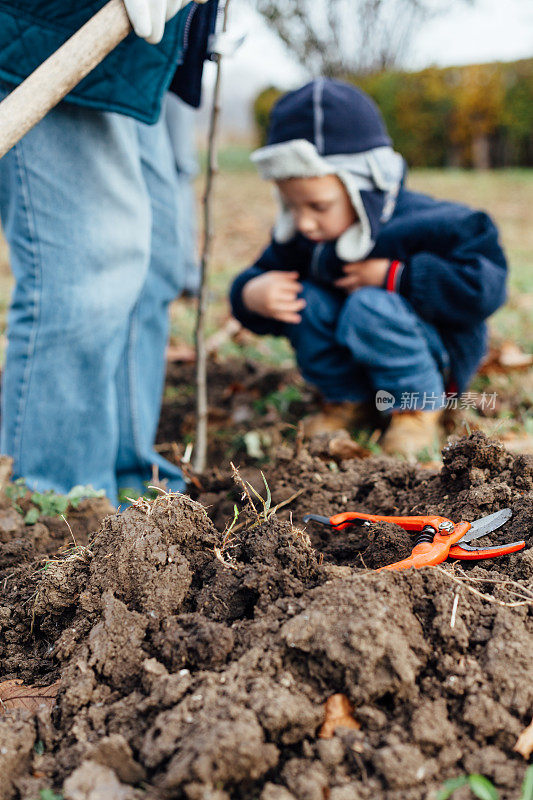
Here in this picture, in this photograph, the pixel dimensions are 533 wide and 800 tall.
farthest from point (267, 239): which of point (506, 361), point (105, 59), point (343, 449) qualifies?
point (105, 59)

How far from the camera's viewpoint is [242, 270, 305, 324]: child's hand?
9.35 feet

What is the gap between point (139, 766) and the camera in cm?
100

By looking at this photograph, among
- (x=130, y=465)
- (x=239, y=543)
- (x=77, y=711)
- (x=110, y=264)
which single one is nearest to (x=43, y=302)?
(x=110, y=264)

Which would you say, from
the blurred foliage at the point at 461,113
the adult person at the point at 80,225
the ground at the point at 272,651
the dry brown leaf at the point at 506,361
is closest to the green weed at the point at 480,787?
the ground at the point at 272,651

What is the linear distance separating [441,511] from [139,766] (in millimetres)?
876

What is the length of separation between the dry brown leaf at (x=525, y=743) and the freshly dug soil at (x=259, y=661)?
0.01 meters

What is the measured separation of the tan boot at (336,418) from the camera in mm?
2896

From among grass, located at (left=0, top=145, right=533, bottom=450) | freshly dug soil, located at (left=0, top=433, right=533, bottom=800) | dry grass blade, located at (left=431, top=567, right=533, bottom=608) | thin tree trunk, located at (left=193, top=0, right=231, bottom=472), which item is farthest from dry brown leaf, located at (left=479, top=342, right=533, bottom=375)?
dry grass blade, located at (left=431, top=567, right=533, bottom=608)

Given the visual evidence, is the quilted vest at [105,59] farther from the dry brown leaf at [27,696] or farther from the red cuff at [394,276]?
the dry brown leaf at [27,696]

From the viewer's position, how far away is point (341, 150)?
2.65 meters

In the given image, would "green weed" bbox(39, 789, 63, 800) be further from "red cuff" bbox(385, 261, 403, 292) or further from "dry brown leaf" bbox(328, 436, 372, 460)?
"red cuff" bbox(385, 261, 403, 292)

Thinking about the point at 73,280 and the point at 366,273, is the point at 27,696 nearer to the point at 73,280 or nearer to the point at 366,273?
the point at 73,280

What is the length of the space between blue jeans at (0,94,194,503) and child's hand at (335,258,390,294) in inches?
36.1

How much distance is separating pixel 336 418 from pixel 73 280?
55.6 inches
